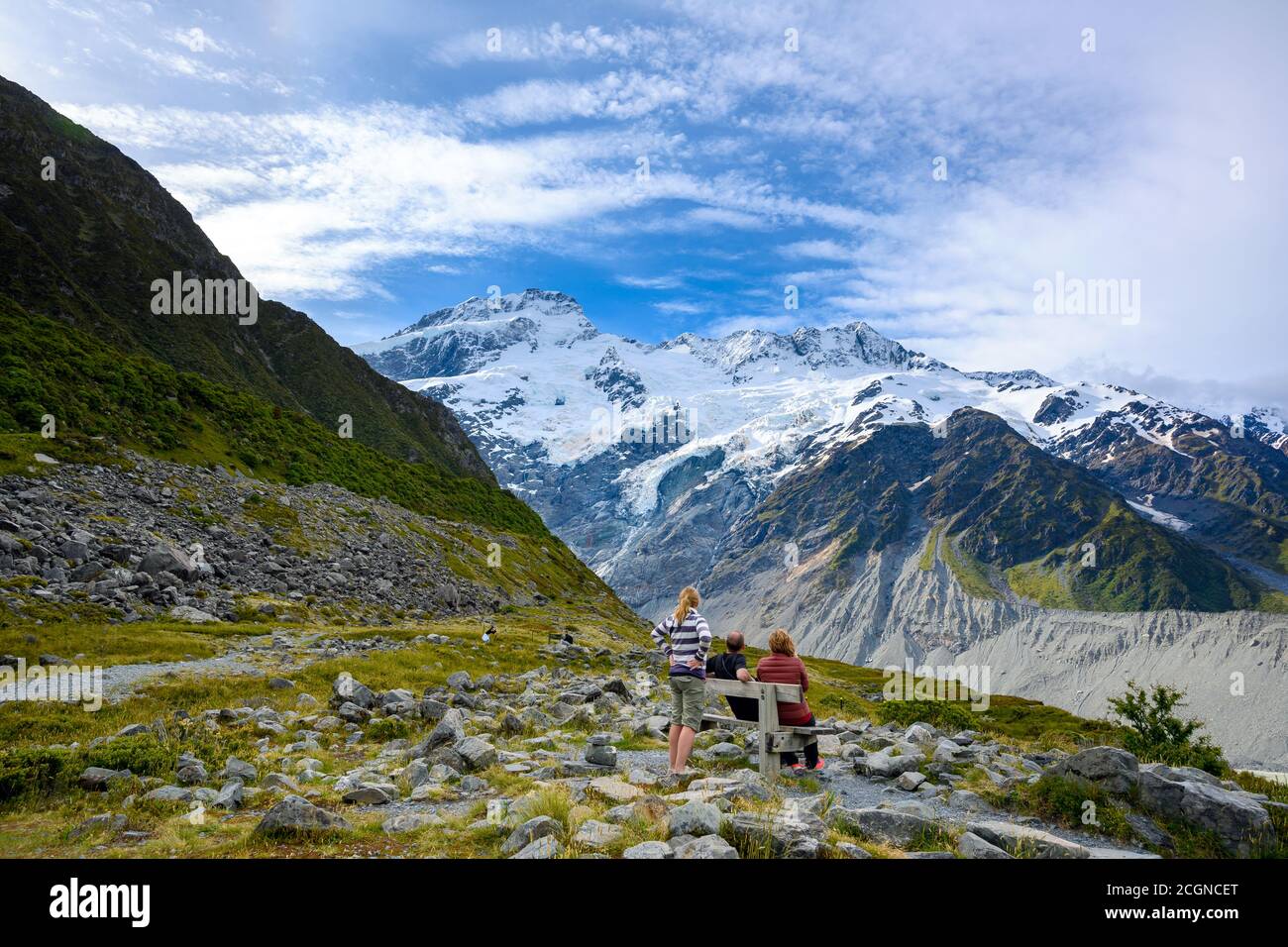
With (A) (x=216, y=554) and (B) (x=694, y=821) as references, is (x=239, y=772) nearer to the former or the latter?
(B) (x=694, y=821)

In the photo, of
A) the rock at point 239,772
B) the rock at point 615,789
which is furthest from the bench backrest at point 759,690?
the rock at point 239,772

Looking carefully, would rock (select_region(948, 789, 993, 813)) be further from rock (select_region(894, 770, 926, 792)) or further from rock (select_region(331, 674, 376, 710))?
rock (select_region(331, 674, 376, 710))

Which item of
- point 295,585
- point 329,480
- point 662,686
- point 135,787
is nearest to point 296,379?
point 329,480

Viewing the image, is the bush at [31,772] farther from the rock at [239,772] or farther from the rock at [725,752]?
the rock at [725,752]

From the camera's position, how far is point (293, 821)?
30.7 feet

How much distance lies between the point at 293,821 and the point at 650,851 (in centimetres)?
481

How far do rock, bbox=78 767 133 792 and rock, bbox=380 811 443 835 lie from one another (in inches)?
221

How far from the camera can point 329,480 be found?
68.2m

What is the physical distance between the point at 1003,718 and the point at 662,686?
81367 millimetres

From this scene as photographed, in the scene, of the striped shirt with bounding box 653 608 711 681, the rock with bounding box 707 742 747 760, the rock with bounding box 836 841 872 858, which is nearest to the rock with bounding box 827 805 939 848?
the rock with bounding box 836 841 872 858

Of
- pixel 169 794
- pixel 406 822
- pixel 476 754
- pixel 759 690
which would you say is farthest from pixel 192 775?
pixel 759 690

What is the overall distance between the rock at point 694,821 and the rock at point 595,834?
656mm

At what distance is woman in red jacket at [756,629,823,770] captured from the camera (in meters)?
13.9
